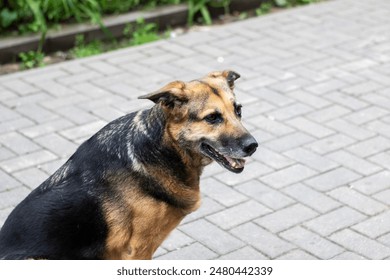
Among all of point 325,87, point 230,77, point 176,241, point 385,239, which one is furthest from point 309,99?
point 230,77

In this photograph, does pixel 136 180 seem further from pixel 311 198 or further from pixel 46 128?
pixel 46 128

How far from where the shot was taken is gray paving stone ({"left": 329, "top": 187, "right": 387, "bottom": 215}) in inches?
255

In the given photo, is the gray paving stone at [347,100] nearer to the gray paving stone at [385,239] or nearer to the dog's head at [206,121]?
the gray paving stone at [385,239]

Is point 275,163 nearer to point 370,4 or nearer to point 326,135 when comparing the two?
point 326,135

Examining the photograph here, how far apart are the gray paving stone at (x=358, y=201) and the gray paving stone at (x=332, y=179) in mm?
87

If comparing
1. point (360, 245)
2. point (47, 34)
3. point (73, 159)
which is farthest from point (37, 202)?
point (47, 34)

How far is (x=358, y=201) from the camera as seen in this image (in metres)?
6.59

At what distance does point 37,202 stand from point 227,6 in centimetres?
633

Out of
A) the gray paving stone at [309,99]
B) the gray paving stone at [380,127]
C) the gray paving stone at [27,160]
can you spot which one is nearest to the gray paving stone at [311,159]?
the gray paving stone at [380,127]

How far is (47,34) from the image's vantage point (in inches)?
377

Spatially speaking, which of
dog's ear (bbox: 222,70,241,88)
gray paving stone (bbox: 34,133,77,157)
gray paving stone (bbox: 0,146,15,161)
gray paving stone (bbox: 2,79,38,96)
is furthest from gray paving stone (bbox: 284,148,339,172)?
gray paving stone (bbox: 2,79,38,96)

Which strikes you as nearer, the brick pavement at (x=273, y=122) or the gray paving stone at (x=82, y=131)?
the brick pavement at (x=273, y=122)

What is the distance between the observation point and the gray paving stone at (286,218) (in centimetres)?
629

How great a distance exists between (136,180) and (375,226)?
2.16m
